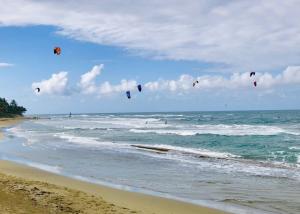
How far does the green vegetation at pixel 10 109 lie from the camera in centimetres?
11701

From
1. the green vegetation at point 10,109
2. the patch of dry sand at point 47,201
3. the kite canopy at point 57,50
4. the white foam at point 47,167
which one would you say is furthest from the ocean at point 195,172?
the green vegetation at point 10,109

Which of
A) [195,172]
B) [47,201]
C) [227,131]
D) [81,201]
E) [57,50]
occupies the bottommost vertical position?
[195,172]

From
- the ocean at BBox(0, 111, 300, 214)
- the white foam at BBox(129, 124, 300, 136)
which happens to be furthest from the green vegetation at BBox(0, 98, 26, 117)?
the ocean at BBox(0, 111, 300, 214)

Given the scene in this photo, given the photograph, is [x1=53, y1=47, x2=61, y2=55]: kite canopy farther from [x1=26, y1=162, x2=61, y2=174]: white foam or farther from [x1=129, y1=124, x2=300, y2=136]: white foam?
[x1=129, y1=124, x2=300, y2=136]: white foam

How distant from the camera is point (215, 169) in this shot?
18.6 metres

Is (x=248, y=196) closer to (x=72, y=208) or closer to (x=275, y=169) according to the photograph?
(x=72, y=208)

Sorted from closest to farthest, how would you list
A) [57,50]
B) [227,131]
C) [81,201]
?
[81,201] → [57,50] → [227,131]

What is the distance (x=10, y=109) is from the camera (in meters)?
126

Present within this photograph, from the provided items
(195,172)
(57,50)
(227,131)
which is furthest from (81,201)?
(227,131)

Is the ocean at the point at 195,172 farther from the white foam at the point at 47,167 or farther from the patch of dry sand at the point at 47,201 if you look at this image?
the patch of dry sand at the point at 47,201

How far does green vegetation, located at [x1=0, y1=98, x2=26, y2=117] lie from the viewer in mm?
117006

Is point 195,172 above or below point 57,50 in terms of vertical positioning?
below

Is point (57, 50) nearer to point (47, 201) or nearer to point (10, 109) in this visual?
point (47, 201)

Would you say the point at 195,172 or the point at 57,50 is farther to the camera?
the point at 195,172
